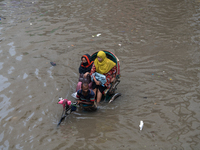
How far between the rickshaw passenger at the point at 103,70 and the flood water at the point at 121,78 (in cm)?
51

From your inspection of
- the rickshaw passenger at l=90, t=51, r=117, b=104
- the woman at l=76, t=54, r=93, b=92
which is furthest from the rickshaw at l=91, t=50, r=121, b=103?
the woman at l=76, t=54, r=93, b=92

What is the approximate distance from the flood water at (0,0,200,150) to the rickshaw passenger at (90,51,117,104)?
510mm

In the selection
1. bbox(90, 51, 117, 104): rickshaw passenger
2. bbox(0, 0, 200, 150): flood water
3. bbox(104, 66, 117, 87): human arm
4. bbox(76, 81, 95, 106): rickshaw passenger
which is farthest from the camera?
bbox(104, 66, 117, 87): human arm

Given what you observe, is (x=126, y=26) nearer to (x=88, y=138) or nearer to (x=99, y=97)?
(x=99, y=97)

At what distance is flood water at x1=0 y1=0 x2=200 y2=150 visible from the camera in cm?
400

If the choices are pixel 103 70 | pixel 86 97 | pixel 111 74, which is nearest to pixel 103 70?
pixel 103 70

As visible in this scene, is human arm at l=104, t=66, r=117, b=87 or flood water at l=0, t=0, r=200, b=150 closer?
flood water at l=0, t=0, r=200, b=150

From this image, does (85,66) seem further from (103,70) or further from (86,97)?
(86,97)

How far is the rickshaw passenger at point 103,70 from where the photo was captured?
15.9 feet

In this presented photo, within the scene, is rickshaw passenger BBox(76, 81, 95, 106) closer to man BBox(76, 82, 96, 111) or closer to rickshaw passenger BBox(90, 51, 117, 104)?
man BBox(76, 82, 96, 111)

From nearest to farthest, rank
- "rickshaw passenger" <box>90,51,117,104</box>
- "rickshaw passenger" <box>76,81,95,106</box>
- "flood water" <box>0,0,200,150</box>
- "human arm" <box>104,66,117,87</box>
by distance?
"flood water" <box>0,0,200,150</box> < "rickshaw passenger" <box>76,81,95,106</box> < "rickshaw passenger" <box>90,51,117,104</box> < "human arm" <box>104,66,117,87</box>

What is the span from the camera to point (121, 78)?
605 cm

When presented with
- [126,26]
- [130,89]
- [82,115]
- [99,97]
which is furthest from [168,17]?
[82,115]

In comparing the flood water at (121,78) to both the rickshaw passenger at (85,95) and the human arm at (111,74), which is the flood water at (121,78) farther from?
the human arm at (111,74)
